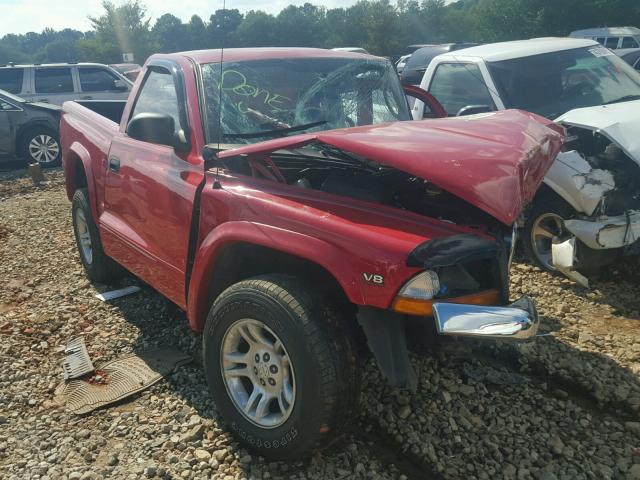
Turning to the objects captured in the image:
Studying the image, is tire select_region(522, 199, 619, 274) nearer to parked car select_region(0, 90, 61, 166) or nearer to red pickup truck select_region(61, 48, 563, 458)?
red pickup truck select_region(61, 48, 563, 458)

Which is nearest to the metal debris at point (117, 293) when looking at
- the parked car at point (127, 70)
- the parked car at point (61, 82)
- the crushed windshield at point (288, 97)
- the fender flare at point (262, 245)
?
the fender flare at point (262, 245)

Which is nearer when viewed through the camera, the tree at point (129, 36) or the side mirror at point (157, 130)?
the side mirror at point (157, 130)

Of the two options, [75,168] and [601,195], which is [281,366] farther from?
[75,168]

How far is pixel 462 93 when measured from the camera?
20.3 ft

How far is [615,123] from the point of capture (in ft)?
14.6

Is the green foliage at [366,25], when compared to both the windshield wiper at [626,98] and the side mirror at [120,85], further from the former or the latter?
the windshield wiper at [626,98]

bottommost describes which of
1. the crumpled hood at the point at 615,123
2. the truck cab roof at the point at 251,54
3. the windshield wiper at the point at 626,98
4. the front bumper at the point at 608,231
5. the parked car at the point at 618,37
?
the front bumper at the point at 608,231

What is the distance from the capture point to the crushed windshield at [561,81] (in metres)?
5.60

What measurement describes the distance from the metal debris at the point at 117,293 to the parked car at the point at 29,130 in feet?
25.4

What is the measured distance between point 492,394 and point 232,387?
1449 millimetres

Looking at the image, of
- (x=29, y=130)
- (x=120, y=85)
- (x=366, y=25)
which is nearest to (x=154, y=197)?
(x=29, y=130)

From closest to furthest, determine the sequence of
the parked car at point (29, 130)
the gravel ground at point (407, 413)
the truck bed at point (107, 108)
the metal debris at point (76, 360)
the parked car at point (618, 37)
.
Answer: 1. the gravel ground at point (407, 413)
2. the metal debris at point (76, 360)
3. the truck bed at point (107, 108)
4. the parked car at point (29, 130)
5. the parked car at point (618, 37)

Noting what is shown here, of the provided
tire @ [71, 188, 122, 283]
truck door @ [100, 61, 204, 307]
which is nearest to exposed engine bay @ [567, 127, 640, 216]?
truck door @ [100, 61, 204, 307]

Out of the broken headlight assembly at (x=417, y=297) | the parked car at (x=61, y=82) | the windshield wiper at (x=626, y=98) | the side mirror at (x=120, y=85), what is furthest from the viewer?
the side mirror at (x=120, y=85)
